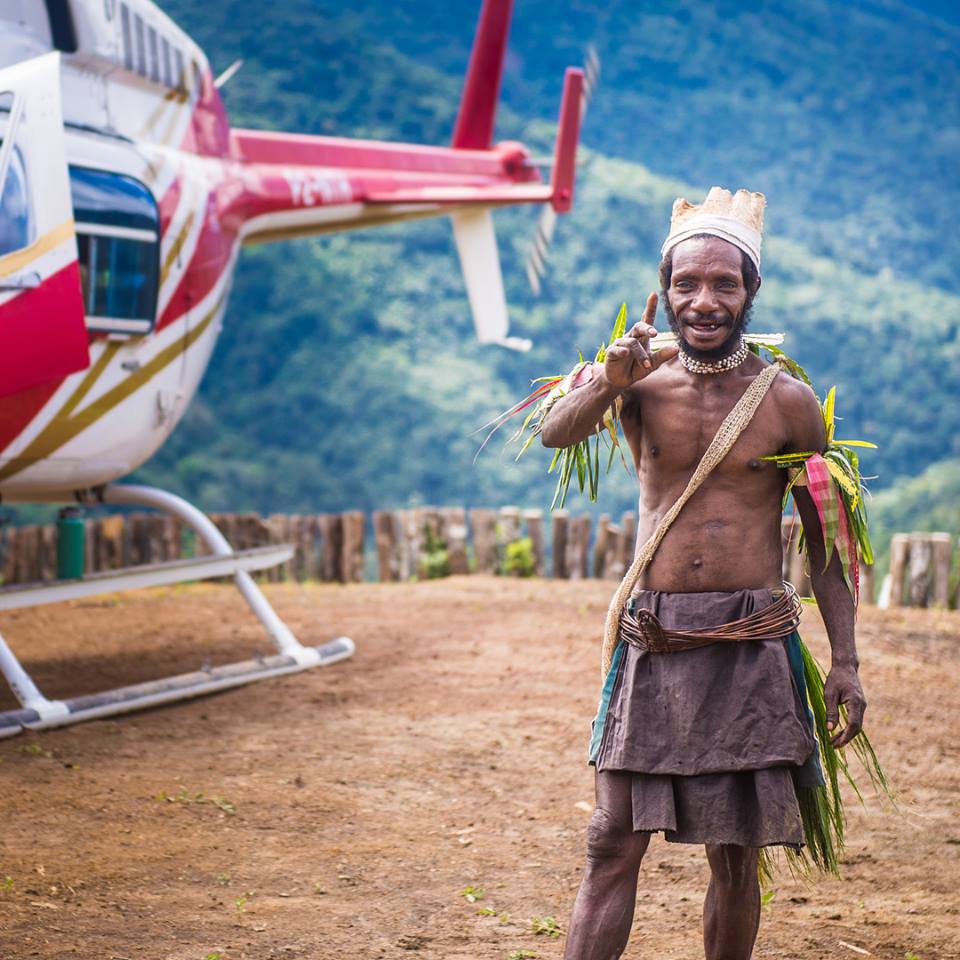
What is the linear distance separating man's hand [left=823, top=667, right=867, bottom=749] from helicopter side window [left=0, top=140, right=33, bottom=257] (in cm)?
386

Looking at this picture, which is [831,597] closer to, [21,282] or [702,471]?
[702,471]

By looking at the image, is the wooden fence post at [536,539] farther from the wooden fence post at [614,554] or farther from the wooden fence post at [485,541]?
the wooden fence post at [614,554]

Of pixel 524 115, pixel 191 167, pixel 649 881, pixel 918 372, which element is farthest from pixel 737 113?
pixel 649 881

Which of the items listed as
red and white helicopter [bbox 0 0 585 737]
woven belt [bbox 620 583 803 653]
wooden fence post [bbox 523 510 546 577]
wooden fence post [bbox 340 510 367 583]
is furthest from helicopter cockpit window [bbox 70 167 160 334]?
wooden fence post [bbox 523 510 546 577]

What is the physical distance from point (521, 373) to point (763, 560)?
117 ft

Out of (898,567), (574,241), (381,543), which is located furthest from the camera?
(574,241)

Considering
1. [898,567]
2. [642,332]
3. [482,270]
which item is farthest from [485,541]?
[642,332]

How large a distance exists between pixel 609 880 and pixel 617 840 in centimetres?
8

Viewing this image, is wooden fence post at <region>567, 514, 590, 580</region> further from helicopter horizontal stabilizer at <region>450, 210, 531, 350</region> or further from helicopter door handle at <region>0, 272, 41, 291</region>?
helicopter door handle at <region>0, 272, 41, 291</region>

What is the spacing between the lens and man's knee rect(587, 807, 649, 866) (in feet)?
9.14

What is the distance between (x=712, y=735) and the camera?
2.78m

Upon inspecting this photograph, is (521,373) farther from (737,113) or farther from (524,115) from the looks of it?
(737,113)

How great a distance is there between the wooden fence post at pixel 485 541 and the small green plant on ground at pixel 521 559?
140 millimetres

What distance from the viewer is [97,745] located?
5.61m
